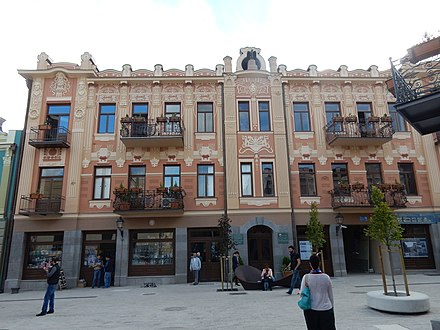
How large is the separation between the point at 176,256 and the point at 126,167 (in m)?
5.70

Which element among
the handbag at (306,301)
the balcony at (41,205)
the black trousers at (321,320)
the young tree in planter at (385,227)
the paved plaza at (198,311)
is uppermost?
the balcony at (41,205)

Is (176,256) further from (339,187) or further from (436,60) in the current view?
(436,60)

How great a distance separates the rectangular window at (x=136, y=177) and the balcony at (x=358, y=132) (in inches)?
428

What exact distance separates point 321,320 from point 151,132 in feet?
50.9

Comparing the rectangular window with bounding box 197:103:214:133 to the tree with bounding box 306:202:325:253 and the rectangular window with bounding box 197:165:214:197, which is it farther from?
the tree with bounding box 306:202:325:253

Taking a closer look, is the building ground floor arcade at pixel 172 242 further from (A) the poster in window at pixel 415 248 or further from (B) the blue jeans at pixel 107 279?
(B) the blue jeans at pixel 107 279

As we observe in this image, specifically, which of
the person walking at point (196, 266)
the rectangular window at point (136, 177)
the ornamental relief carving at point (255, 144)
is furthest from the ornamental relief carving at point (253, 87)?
the person walking at point (196, 266)

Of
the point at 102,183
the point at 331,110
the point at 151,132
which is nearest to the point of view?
the point at 151,132

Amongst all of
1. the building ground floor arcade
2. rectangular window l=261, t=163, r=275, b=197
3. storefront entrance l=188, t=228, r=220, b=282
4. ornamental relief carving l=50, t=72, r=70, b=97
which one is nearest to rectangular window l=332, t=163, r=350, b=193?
the building ground floor arcade

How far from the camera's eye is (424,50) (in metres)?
6.18

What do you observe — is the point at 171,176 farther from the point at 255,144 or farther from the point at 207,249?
the point at 255,144

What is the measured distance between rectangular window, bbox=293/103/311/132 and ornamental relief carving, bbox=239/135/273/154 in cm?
205

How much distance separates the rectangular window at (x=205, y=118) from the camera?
20062 mm

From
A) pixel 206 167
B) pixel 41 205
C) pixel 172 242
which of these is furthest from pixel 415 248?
pixel 41 205
